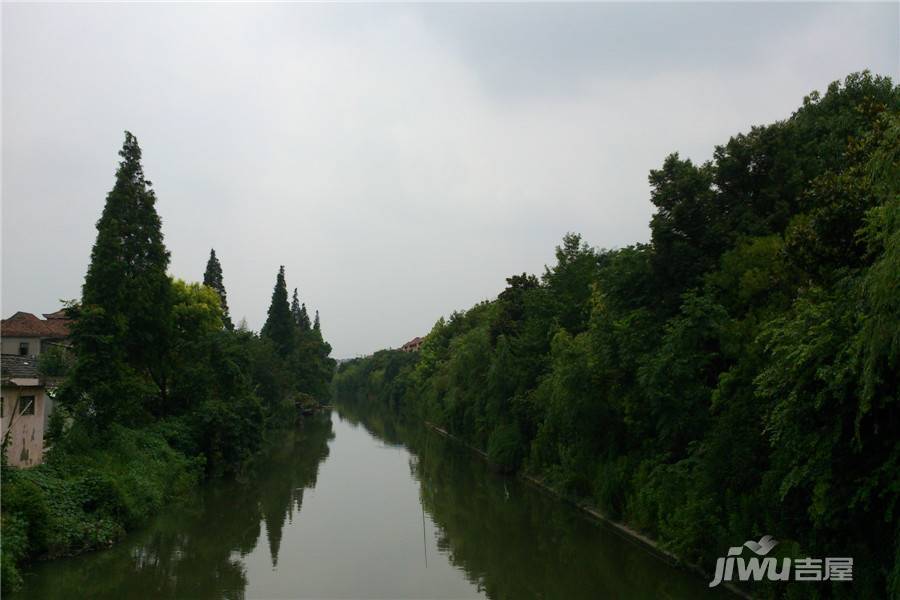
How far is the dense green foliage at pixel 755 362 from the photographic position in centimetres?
920

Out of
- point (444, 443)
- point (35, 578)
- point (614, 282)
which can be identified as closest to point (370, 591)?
point (35, 578)

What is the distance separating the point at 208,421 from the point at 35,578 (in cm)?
1422

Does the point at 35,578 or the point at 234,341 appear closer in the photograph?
the point at 35,578

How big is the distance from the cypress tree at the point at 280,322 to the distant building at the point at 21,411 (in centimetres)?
4250

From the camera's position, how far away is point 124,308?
2289cm

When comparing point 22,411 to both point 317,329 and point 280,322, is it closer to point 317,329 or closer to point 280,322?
point 280,322

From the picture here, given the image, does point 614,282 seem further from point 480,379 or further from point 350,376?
point 350,376

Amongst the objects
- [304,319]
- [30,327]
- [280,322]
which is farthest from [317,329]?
[30,327]

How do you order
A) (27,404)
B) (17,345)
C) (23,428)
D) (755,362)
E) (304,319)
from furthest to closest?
1. (304,319)
2. (17,345)
3. (27,404)
4. (23,428)
5. (755,362)

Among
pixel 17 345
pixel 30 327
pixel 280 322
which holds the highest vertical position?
pixel 280 322

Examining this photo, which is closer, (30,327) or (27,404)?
(27,404)

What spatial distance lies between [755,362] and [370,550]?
11210mm

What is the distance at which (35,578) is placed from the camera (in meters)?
13.8

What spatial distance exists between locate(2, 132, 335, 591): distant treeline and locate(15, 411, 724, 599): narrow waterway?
0.88 metres
